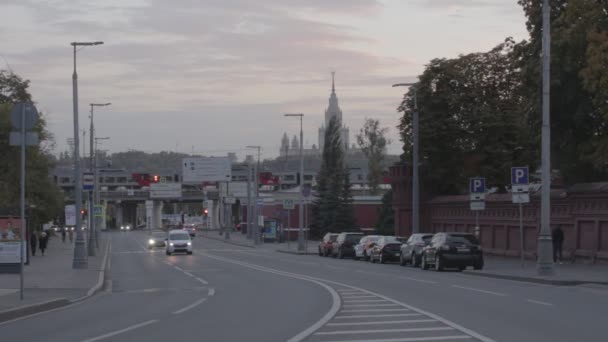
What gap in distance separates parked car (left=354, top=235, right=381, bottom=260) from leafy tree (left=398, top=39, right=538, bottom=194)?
8500mm

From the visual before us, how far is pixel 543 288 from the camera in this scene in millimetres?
27688

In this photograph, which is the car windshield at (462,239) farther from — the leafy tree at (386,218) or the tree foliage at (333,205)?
the tree foliage at (333,205)

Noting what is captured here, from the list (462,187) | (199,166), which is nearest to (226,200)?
(199,166)

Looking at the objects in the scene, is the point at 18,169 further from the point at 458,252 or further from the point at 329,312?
the point at 329,312

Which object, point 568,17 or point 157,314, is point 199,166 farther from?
point 157,314

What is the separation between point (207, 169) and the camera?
93000 mm

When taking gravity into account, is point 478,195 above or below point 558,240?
above

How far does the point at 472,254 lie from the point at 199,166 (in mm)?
56570

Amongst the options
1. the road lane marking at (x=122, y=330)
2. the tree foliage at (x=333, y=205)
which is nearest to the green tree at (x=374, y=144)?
the tree foliage at (x=333, y=205)

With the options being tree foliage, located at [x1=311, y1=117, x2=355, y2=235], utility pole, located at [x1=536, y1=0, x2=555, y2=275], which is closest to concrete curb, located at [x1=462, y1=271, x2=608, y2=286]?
utility pole, located at [x1=536, y1=0, x2=555, y2=275]

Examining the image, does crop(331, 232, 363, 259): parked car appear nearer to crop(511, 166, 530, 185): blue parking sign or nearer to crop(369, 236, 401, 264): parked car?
crop(369, 236, 401, 264): parked car

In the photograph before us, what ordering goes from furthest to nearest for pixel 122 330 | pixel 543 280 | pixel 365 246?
pixel 365 246 < pixel 543 280 < pixel 122 330

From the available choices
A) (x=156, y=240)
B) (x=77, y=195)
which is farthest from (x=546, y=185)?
(x=156, y=240)

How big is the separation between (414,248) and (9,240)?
740 inches
